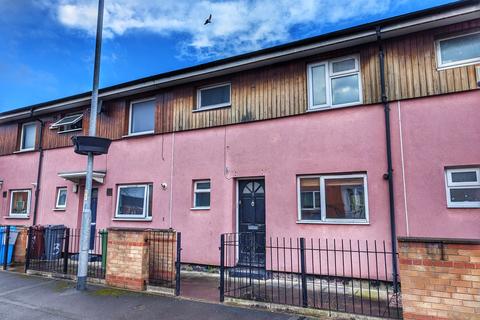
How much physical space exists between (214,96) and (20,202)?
374 inches

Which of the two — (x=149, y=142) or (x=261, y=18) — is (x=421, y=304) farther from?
(x=261, y=18)

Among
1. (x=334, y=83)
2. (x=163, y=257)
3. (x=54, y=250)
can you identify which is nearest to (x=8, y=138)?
(x=54, y=250)

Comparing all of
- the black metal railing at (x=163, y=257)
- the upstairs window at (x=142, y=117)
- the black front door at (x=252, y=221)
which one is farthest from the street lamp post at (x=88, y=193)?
the black front door at (x=252, y=221)

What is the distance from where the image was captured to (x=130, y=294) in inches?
262

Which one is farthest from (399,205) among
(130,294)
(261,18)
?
(261,18)

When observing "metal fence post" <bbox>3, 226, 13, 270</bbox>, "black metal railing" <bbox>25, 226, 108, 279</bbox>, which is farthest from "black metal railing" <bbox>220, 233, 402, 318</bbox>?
"metal fence post" <bbox>3, 226, 13, 270</bbox>

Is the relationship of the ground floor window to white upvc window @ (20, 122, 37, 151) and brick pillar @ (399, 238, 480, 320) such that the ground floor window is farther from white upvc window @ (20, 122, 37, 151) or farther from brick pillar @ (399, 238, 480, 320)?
brick pillar @ (399, 238, 480, 320)

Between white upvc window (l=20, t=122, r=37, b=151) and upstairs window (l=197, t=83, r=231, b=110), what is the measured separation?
7.93 m

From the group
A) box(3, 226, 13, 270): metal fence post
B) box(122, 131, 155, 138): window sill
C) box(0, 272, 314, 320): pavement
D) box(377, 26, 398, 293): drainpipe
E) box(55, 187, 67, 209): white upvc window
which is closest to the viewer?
box(0, 272, 314, 320): pavement

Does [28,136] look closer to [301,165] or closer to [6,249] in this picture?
[6,249]

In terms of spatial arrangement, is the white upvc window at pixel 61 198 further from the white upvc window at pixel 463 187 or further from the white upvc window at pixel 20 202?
the white upvc window at pixel 463 187

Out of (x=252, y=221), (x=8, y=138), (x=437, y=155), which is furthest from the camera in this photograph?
(x=8, y=138)

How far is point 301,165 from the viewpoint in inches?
309

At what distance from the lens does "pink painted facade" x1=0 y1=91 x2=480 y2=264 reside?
6426mm
